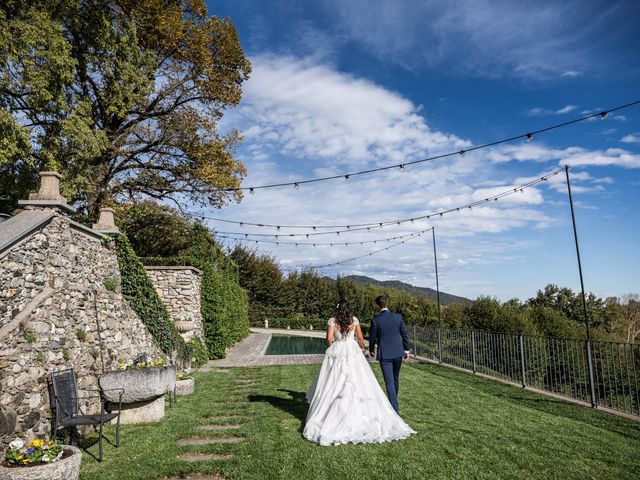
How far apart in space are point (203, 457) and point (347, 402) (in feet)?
5.75

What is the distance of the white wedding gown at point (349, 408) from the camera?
499cm

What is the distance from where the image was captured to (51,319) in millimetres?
5543

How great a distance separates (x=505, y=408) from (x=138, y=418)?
5.76m

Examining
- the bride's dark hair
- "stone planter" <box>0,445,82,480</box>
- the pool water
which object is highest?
the bride's dark hair

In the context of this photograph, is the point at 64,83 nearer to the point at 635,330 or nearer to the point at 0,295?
the point at 0,295

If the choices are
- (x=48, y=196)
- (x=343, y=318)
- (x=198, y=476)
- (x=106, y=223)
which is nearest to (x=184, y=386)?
(x=106, y=223)

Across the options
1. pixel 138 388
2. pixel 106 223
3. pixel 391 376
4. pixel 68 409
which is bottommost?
pixel 68 409

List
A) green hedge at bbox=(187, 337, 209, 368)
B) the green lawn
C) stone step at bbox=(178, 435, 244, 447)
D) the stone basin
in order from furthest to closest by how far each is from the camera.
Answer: green hedge at bbox=(187, 337, 209, 368)
the stone basin
stone step at bbox=(178, 435, 244, 447)
the green lawn

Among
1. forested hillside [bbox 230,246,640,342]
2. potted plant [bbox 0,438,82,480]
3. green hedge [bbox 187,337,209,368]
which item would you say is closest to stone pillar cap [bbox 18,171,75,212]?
potted plant [bbox 0,438,82,480]

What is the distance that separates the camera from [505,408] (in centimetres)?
711

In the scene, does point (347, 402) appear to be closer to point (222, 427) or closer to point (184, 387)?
point (222, 427)

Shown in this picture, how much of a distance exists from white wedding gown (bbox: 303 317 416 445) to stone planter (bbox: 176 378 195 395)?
372cm

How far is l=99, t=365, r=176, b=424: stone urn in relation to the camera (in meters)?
5.94

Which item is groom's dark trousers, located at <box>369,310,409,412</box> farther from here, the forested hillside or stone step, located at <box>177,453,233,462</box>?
the forested hillside
